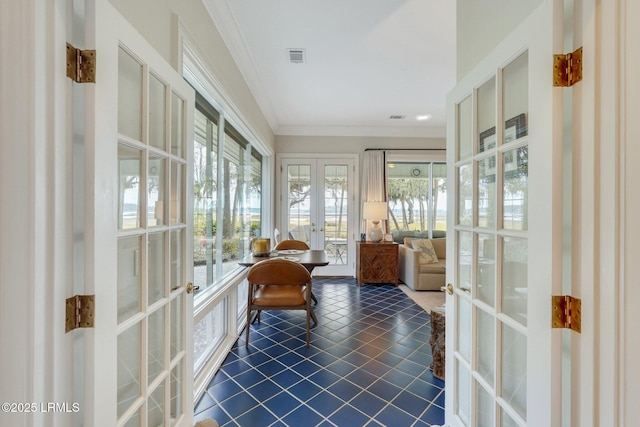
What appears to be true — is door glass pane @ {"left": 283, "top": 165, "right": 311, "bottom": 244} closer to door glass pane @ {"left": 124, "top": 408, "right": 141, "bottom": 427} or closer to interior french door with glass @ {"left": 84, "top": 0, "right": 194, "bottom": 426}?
interior french door with glass @ {"left": 84, "top": 0, "right": 194, "bottom": 426}

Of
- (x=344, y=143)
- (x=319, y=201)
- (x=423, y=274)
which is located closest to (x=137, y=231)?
(x=423, y=274)

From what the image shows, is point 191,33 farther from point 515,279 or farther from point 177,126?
point 515,279

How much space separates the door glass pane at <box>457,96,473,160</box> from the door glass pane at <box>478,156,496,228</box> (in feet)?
0.42

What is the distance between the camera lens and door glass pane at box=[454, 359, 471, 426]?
1.41m

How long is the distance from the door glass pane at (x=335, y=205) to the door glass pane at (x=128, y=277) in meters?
4.45

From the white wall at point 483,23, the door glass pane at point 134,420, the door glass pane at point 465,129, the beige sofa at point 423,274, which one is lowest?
the beige sofa at point 423,274

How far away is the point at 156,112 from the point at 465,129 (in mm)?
1448

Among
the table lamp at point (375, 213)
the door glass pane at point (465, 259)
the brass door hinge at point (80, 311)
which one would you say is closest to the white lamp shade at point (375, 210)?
the table lamp at point (375, 213)

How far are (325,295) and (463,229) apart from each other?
3255mm

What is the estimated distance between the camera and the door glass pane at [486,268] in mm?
1231

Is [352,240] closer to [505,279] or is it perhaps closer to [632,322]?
[505,279]

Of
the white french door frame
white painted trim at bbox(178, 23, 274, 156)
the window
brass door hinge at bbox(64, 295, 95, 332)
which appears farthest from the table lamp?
brass door hinge at bbox(64, 295, 95, 332)

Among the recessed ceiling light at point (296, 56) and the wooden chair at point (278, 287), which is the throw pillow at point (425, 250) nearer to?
the wooden chair at point (278, 287)

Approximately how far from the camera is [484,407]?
1286 millimetres
